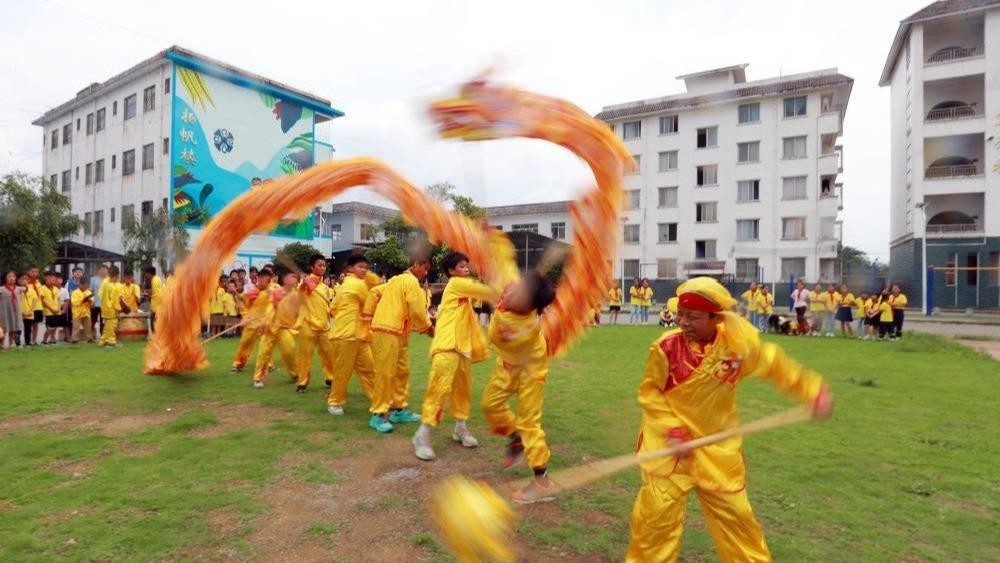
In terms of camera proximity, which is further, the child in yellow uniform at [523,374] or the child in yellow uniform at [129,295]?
the child in yellow uniform at [129,295]

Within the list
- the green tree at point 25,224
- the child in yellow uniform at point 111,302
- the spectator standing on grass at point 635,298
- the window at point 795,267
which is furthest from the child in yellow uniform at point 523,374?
the green tree at point 25,224

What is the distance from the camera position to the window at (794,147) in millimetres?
7570

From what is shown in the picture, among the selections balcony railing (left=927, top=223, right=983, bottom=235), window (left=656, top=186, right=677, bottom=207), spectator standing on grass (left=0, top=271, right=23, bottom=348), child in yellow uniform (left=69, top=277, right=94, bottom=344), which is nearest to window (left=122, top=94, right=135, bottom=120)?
child in yellow uniform (left=69, top=277, right=94, bottom=344)

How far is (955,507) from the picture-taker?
14.3ft

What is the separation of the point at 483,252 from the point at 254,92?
56.5ft

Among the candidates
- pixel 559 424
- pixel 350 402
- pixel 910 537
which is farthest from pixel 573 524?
pixel 350 402

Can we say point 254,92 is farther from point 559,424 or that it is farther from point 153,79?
point 559,424

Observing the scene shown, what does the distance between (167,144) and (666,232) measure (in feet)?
76.6

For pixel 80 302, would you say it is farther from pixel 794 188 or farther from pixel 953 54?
pixel 953 54

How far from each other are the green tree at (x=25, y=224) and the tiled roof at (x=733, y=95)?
18719 millimetres

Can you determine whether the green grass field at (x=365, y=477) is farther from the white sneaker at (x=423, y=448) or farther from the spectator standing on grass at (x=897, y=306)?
the spectator standing on grass at (x=897, y=306)

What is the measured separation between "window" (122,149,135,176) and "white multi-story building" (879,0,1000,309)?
37498 mm

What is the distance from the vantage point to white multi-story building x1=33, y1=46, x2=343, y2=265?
19328 mm

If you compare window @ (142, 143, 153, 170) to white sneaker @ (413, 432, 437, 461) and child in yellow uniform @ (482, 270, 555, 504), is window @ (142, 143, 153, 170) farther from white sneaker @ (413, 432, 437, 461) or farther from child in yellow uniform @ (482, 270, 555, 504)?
child in yellow uniform @ (482, 270, 555, 504)
